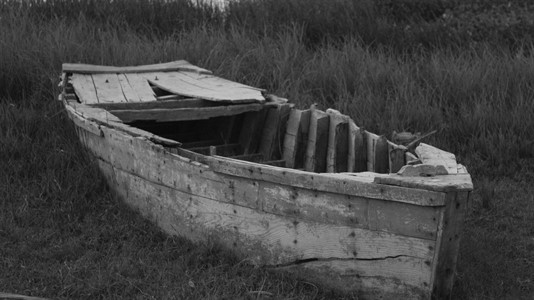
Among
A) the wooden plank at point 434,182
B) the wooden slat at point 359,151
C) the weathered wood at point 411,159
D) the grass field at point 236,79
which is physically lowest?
the grass field at point 236,79

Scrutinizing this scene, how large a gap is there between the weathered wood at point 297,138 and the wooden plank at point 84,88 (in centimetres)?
143

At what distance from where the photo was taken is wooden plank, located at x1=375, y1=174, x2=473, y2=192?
3.94 metres

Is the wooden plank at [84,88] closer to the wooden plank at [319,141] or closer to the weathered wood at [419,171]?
the wooden plank at [319,141]

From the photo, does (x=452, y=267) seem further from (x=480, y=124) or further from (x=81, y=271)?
(x=480, y=124)

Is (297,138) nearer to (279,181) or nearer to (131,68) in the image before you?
(279,181)

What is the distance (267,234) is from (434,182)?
3.38 feet

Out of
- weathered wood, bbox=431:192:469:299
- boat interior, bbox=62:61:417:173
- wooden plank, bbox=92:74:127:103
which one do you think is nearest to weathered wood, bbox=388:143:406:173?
boat interior, bbox=62:61:417:173

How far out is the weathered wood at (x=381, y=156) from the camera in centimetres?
506

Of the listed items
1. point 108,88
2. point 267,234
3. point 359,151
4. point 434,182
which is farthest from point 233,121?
point 434,182

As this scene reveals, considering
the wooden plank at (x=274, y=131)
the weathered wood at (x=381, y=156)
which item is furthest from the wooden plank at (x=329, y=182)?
the wooden plank at (x=274, y=131)

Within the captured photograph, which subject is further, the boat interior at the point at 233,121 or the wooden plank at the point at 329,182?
the boat interior at the point at 233,121

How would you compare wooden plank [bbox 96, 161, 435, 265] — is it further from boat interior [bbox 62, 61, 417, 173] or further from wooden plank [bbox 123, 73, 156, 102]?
wooden plank [bbox 123, 73, 156, 102]

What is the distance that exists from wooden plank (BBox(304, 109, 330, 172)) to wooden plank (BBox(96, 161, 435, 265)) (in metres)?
1.04

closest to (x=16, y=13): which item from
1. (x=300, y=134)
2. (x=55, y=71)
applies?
(x=55, y=71)
